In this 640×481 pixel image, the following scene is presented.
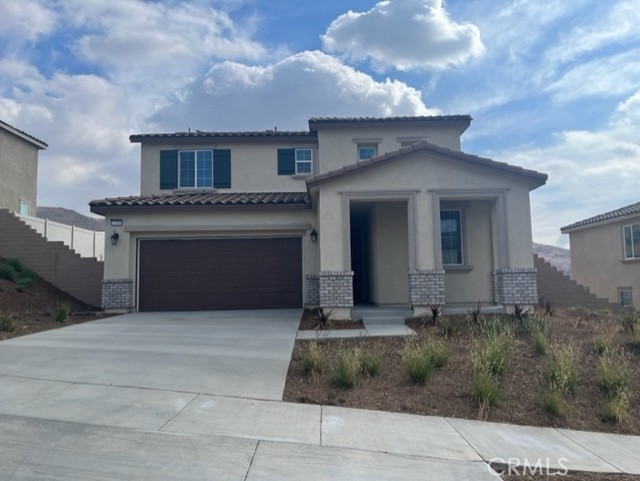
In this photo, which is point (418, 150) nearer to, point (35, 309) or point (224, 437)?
point (224, 437)

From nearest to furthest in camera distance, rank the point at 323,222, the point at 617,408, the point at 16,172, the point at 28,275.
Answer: the point at 617,408
the point at 323,222
the point at 28,275
the point at 16,172

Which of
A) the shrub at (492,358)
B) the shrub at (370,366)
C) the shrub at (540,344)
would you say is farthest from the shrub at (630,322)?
the shrub at (370,366)

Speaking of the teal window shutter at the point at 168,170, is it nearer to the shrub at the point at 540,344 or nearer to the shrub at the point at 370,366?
the shrub at the point at 370,366

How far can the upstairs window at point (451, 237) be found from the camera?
47.7 feet

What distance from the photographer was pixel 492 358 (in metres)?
7.61

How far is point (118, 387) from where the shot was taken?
22.4ft

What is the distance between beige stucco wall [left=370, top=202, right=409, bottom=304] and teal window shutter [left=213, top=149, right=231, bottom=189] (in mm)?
7197

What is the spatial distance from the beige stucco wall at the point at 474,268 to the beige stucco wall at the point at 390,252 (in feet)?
4.18

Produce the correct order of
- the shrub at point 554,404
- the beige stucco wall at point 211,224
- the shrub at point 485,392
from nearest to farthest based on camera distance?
the shrub at point 554,404 < the shrub at point 485,392 < the beige stucco wall at point 211,224

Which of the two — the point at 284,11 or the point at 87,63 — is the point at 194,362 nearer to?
the point at 284,11

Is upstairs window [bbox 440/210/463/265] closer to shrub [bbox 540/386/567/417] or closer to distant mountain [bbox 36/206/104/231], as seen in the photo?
shrub [bbox 540/386/567/417]

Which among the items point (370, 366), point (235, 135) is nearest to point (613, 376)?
point (370, 366)

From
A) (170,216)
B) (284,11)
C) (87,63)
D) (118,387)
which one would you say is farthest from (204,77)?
(118,387)

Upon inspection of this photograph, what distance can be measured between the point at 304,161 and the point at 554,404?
584 inches
